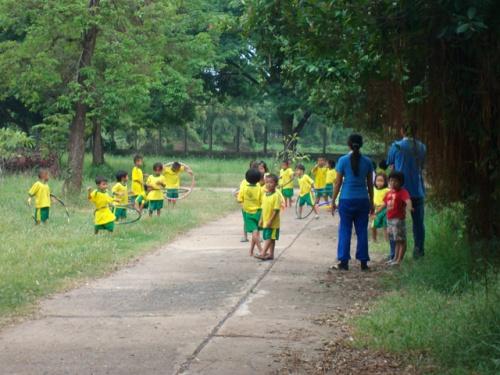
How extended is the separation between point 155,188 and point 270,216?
6.49 metres

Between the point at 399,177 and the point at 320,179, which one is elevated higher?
the point at 399,177

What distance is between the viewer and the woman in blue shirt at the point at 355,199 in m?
11.5

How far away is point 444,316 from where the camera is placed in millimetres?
7773

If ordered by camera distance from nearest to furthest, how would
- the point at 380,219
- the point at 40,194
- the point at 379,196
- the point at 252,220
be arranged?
the point at 252,220, the point at 380,219, the point at 379,196, the point at 40,194

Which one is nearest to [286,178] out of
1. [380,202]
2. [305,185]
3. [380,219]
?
[305,185]

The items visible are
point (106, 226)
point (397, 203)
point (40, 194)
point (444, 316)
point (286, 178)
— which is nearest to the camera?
point (444, 316)

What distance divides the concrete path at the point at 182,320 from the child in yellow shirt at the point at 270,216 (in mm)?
290

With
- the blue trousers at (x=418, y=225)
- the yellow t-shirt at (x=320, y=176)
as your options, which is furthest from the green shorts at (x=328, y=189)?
the blue trousers at (x=418, y=225)

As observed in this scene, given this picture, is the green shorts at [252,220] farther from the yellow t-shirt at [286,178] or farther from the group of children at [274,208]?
the yellow t-shirt at [286,178]

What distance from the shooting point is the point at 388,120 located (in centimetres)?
954

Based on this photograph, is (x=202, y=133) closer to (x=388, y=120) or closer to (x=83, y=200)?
(x=83, y=200)

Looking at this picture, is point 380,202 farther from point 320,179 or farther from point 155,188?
point 320,179

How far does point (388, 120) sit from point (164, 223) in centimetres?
884

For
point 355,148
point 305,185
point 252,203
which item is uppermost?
point 355,148
